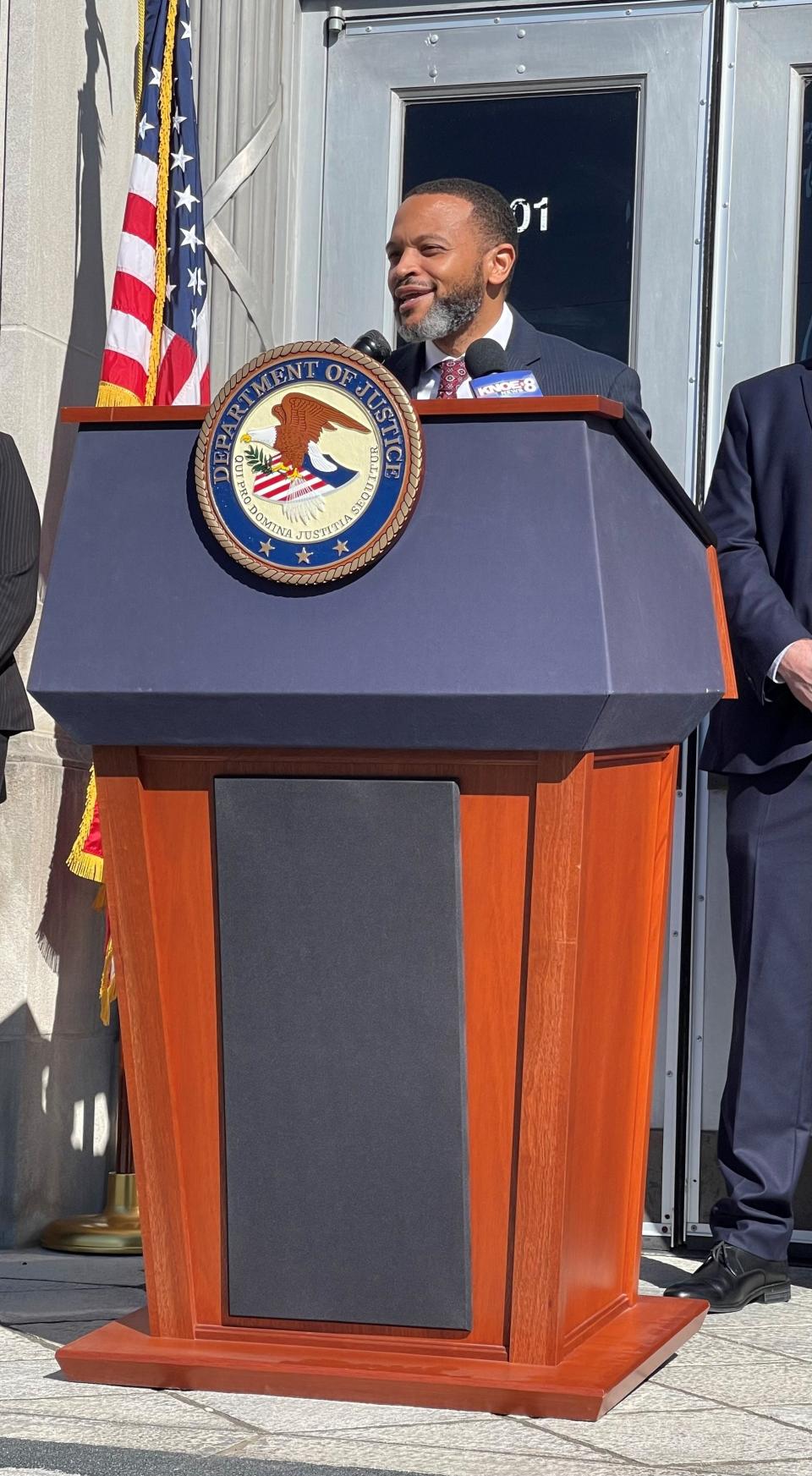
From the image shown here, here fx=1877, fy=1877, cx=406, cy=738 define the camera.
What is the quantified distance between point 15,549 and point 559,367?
137 cm

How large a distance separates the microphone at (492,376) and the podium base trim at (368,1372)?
1.14 metres

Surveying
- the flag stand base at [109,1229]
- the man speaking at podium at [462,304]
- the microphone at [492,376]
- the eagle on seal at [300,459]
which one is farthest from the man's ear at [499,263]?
the flag stand base at [109,1229]

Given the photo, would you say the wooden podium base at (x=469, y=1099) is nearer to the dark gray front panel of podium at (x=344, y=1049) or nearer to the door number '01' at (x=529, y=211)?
the dark gray front panel of podium at (x=344, y=1049)

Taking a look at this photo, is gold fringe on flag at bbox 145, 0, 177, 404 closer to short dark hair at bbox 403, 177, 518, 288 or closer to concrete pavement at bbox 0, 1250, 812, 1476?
short dark hair at bbox 403, 177, 518, 288

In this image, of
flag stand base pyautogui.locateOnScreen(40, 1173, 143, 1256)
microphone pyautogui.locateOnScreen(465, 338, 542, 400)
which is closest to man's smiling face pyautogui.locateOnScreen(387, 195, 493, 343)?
microphone pyautogui.locateOnScreen(465, 338, 542, 400)

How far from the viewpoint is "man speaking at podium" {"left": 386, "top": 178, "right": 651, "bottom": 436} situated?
106 inches

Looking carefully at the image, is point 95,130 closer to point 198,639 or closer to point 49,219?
point 49,219

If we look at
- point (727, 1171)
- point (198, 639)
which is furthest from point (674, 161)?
point (198, 639)

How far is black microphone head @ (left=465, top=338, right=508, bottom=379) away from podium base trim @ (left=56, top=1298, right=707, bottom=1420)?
3.92 feet

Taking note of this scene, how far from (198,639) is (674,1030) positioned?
2.10 m

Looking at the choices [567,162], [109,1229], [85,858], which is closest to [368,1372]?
[109,1229]

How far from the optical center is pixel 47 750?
12.9ft

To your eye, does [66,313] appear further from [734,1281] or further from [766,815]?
[734,1281]

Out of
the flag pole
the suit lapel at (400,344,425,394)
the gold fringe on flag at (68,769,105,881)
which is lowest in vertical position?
the gold fringe on flag at (68,769,105,881)
